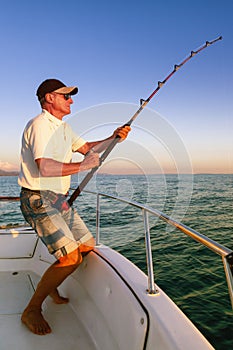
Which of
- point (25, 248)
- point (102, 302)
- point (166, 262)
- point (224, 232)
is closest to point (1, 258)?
point (25, 248)

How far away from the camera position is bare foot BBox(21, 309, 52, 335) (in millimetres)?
1871

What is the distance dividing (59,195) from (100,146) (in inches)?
22.7

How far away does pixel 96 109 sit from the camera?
8.17 ft

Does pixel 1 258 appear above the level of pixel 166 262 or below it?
above

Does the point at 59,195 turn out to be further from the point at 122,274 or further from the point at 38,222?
the point at 122,274

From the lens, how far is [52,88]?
1964 mm

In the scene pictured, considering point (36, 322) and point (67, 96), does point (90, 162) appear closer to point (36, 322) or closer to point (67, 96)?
point (67, 96)

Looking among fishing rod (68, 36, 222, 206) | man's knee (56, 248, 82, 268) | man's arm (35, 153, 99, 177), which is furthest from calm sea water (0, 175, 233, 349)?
man's knee (56, 248, 82, 268)

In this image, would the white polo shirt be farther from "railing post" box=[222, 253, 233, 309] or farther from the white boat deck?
"railing post" box=[222, 253, 233, 309]

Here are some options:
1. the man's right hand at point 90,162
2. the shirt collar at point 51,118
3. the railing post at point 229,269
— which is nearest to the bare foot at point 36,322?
the man's right hand at point 90,162

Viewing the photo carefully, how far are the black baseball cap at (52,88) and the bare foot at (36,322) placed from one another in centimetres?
146

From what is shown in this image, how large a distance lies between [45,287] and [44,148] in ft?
2.99

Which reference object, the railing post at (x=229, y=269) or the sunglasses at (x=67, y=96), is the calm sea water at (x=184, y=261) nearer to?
the sunglasses at (x=67, y=96)

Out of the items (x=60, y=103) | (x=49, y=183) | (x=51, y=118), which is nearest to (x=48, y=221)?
(x=49, y=183)
